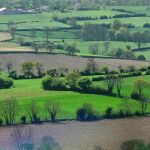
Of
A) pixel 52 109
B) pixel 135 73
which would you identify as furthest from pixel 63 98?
pixel 135 73

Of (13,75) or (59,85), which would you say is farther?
(13,75)

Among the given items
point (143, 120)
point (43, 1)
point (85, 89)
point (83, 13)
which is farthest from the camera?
point (43, 1)

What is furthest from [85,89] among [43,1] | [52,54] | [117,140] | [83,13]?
[43,1]

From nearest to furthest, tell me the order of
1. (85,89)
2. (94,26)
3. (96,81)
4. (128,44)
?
(85,89) < (96,81) < (128,44) < (94,26)

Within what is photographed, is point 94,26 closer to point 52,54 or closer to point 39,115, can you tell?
point 52,54

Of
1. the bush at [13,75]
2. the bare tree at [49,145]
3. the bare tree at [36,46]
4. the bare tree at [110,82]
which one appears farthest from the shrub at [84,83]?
the bare tree at [36,46]

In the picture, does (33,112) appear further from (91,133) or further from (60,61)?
(60,61)
